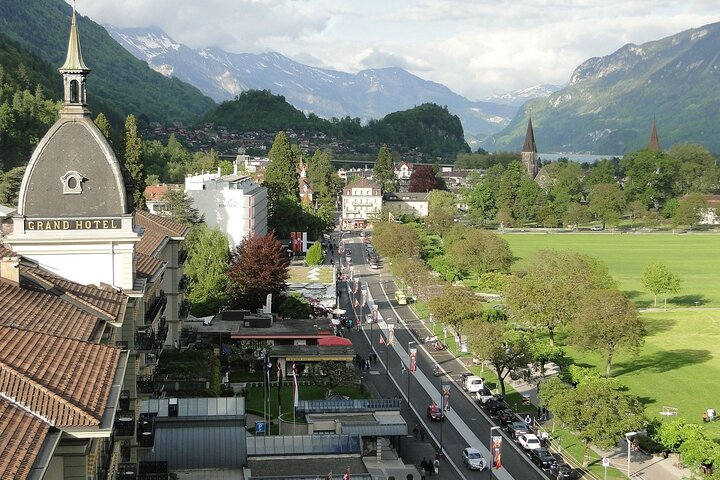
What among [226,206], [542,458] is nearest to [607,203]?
[226,206]

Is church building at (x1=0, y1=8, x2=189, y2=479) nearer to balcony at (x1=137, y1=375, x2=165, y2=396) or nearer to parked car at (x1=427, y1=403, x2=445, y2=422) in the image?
balcony at (x1=137, y1=375, x2=165, y2=396)

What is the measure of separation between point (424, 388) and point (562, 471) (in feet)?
53.2

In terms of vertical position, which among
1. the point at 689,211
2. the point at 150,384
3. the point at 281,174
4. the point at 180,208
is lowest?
the point at 150,384

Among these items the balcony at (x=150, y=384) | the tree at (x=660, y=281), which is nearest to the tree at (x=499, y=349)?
the balcony at (x=150, y=384)

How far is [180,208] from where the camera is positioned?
287 feet

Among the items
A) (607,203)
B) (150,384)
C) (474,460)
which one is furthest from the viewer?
(607,203)

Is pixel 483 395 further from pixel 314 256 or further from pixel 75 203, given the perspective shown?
pixel 314 256

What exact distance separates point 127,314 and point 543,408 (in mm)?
24695

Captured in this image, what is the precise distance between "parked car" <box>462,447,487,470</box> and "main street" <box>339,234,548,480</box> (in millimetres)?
299

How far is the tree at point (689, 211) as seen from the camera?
161 m

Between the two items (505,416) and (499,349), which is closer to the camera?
(505,416)

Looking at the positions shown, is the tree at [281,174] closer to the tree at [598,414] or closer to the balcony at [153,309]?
the balcony at [153,309]

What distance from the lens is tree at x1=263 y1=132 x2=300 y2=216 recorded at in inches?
4828

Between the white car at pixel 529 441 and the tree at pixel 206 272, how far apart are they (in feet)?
106
